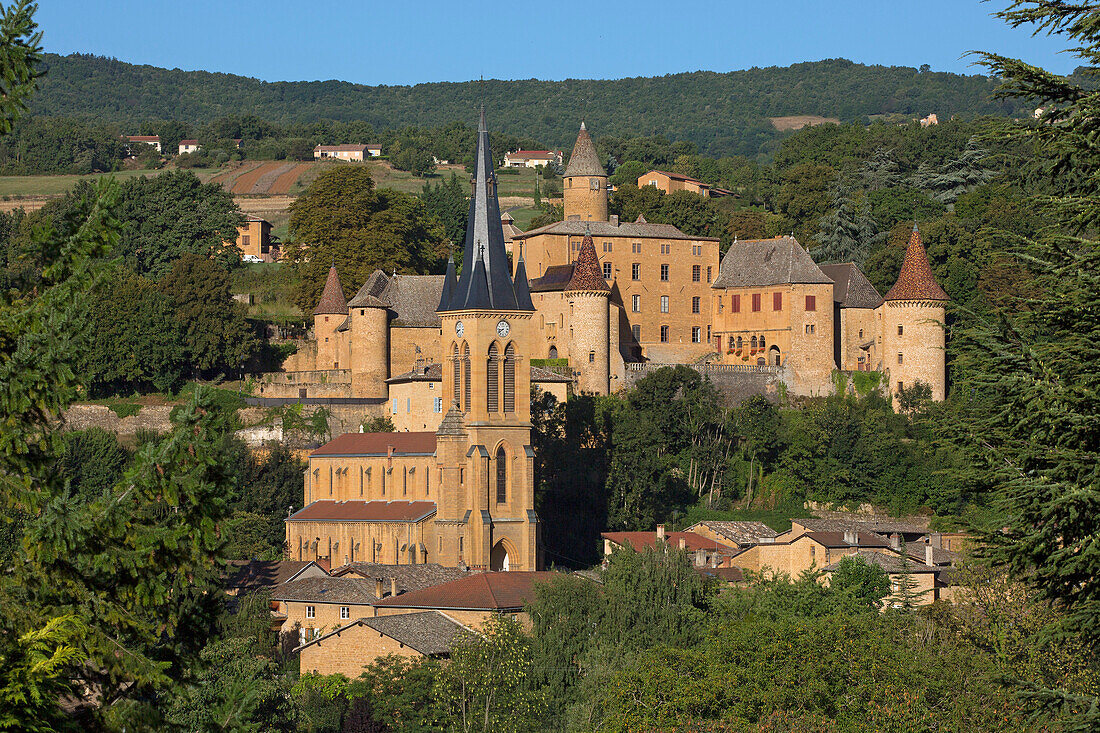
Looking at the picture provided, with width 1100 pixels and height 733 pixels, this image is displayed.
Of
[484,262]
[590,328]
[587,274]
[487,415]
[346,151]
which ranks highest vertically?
[346,151]

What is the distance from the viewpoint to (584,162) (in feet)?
285

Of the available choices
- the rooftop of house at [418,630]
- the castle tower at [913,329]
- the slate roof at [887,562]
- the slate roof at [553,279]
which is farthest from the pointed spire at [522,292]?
the castle tower at [913,329]

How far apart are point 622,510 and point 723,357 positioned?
55.8ft

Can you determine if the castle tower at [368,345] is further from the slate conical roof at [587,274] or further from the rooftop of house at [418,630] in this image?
the rooftop of house at [418,630]

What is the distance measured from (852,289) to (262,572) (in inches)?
1445

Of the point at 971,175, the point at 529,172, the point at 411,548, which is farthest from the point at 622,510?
the point at 529,172

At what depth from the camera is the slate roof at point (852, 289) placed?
77500 mm

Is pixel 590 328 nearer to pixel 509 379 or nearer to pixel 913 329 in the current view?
pixel 913 329

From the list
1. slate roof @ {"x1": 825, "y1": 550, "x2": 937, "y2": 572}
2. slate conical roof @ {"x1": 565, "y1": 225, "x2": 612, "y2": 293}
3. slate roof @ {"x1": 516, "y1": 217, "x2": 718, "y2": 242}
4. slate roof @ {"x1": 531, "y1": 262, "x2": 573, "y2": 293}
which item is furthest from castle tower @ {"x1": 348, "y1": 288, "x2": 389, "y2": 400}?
slate roof @ {"x1": 825, "y1": 550, "x2": 937, "y2": 572}

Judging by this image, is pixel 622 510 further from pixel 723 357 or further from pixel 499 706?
pixel 499 706

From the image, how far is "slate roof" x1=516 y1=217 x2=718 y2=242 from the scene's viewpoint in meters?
80.8

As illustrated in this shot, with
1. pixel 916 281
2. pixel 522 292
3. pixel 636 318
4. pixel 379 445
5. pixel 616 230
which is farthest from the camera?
pixel 616 230

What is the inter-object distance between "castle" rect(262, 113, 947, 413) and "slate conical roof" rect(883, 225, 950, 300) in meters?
0.07

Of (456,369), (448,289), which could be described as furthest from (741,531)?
(448,289)
